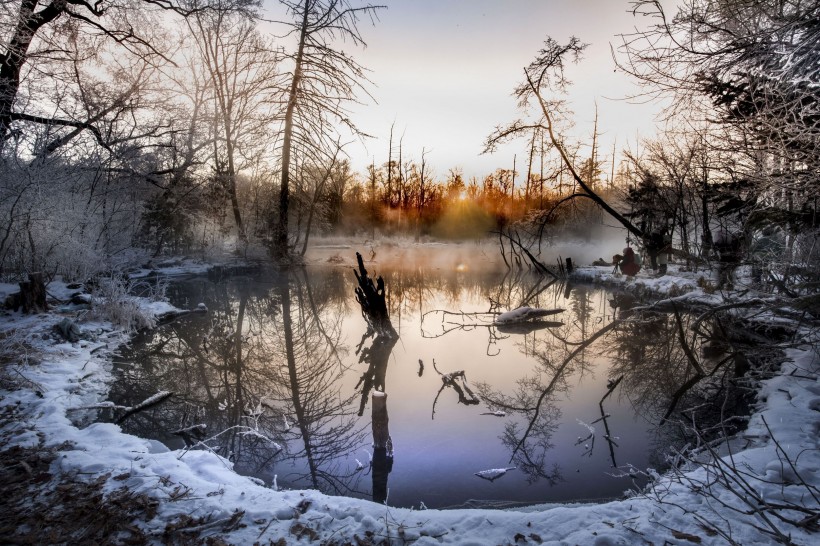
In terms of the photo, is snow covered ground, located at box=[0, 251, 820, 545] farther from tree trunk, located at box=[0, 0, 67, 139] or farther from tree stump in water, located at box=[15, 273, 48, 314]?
tree trunk, located at box=[0, 0, 67, 139]

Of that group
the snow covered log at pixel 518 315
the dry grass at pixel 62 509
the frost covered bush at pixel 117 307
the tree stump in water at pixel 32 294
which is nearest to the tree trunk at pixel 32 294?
the tree stump in water at pixel 32 294

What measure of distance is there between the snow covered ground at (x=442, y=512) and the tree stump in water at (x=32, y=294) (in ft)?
17.0

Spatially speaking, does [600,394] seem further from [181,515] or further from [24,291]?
[24,291]

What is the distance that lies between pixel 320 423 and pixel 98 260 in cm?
1029

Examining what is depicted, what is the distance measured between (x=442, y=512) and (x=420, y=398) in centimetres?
359

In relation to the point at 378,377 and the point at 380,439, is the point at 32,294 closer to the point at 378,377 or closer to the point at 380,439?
the point at 378,377

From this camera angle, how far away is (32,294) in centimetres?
932

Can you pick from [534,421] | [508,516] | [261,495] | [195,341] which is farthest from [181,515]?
[195,341]

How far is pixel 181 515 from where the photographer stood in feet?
10.8

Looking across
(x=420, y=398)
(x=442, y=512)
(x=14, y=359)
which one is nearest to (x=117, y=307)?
(x=14, y=359)

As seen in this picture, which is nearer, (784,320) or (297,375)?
(784,320)

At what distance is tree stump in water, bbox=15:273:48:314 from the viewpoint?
924cm

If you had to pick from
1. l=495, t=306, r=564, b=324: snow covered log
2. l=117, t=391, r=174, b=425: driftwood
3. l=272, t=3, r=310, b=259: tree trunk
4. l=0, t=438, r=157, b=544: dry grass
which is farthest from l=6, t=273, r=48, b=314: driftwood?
l=272, t=3, r=310, b=259: tree trunk

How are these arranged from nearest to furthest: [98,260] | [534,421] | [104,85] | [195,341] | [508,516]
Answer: [508,516] < [534,421] < [195,341] < [98,260] < [104,85]
